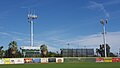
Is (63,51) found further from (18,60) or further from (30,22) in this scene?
(18,60)

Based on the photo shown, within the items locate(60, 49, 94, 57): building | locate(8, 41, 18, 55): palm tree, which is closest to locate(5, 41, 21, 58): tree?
locate(8, 41, 18, 55): palm tree

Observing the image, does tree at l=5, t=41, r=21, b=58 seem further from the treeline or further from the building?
the building

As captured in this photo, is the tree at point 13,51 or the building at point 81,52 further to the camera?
the building at point 81,52

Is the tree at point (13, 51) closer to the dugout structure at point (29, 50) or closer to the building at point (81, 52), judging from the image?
the dugout structure at point (29, 50)

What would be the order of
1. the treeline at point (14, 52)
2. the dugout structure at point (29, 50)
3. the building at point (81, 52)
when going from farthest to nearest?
the building at point (81, 52) < the treeline at point (14, 52) < the dugout structure at point (29, 50)

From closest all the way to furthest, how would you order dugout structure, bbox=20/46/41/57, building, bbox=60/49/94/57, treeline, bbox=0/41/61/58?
dugout structure, bbox=20/46/41/57 < treeline, bbox=0/41/61/58 < building, bbox=60/49/94/57

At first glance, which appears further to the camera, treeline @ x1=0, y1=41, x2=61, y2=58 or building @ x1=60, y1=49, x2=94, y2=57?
building @ x1=60, y1=49, x2=94, y2=57

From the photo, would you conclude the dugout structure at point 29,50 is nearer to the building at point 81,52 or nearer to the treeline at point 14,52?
the treeline at point 14,52

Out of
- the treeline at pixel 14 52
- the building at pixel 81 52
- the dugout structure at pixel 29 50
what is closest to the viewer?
the dugout structure at pixel 29 50

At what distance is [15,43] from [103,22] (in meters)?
56.2

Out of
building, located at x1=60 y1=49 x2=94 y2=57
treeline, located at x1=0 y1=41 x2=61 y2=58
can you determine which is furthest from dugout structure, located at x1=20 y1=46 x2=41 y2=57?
building, located at x1=60 y1=49 x2=94 y2=57

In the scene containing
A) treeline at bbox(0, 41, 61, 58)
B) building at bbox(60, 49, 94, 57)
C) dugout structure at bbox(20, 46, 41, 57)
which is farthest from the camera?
building at bbox(60, 49, 94, 57)

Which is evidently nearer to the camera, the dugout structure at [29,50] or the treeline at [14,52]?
the dugout structure at [29,50]

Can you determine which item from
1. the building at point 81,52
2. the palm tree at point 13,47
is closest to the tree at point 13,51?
the palm tree at point 13,47
